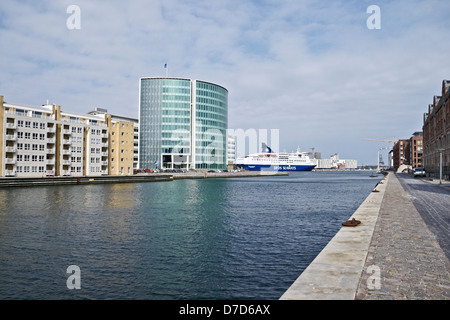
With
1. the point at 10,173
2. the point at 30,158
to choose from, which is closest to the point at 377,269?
the point at 10,173

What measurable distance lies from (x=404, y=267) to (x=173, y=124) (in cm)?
16501

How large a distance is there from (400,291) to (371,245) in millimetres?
5172

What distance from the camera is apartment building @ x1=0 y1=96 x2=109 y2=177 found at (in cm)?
7875

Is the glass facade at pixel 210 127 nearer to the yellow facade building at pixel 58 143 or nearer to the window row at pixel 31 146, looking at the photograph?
the yellow facade building at pixel 58 143

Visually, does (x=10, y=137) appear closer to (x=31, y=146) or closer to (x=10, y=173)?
(x=31, y=146)

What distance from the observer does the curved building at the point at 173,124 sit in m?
170

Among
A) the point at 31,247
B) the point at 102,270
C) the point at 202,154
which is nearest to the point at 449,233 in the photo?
the point at 102,270

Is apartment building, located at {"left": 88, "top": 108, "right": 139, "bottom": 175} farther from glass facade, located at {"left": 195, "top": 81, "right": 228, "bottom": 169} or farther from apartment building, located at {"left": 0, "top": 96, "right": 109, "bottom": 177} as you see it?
glass facade, located at {"left": 195, "top": 81, "right": 228, "bottom": 169}

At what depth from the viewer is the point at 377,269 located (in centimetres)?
986

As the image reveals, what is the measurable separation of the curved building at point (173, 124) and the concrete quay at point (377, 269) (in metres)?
158

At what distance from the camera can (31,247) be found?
1862cm

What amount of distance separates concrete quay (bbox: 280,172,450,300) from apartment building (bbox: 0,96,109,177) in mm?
83733

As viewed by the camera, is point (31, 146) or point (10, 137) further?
point (31, 146)

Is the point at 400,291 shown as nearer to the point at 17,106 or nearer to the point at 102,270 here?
the point at 102,270
